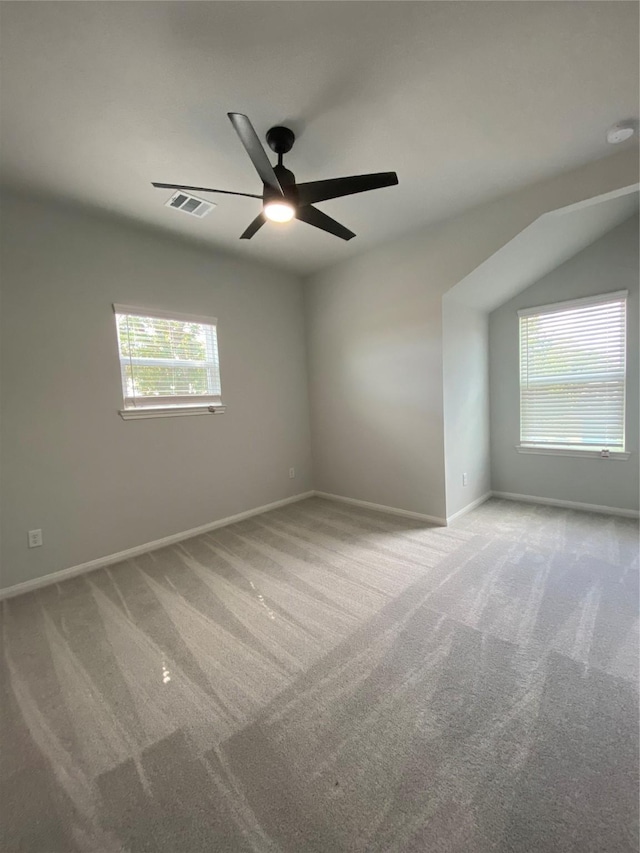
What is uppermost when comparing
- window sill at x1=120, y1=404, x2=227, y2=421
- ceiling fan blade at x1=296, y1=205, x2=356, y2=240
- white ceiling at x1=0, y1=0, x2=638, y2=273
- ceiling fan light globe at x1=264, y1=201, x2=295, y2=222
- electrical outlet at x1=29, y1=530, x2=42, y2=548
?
white ceiling at x1=0, y1=0, x2=638, y2=273

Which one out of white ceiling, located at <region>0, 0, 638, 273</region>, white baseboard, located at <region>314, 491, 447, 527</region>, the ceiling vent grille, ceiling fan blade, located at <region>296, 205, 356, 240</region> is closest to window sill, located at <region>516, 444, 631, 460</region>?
white baseboard, located at <region>314, 491, 447, 527</region>

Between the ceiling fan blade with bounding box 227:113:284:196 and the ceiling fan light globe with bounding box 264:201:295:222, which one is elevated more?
the ceiling fan blade with bounding box 227:113:284:196

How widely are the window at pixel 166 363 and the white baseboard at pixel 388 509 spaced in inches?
71.0

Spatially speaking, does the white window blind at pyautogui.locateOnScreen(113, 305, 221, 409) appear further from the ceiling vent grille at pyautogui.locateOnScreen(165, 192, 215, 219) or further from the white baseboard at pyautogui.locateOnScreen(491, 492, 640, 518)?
the white baseboard at pyautogui.locateOnScreen(491, 492, 640, 518)

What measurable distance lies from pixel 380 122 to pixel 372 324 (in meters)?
1.90

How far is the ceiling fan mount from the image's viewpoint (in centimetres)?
192

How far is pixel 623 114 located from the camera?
194 centimetres

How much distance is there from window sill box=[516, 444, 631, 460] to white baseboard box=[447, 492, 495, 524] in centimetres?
64

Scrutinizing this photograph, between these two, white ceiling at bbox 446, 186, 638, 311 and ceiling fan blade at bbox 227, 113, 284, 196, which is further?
white ceiling at bbox 446, 186, 638, 311

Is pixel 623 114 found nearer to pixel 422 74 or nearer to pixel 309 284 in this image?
pixel 422 74

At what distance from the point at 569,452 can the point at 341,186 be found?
343 cm

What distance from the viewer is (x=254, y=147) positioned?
1.47 metres

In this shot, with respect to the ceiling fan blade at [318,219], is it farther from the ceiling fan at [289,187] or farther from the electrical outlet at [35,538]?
the electrical outlet at [35,538]

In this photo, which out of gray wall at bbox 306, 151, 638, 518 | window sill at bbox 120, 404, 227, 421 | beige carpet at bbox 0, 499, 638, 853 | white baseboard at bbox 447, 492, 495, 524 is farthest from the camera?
white baseboard at bbox 447, 492, 495, 524
